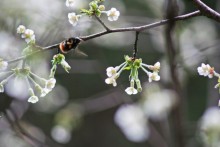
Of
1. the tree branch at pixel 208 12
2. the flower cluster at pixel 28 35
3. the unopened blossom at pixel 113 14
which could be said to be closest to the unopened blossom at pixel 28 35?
the flower cluster at pixel 28 35

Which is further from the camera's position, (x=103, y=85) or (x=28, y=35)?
(x=103, y=85)

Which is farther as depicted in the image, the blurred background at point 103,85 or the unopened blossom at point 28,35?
the blurred background at point 103,85

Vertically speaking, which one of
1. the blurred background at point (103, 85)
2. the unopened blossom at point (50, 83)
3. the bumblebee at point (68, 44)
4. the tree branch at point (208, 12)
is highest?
the blurred background at point (103, 85)

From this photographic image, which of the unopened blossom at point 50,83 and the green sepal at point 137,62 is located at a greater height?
the green sepal at point 137,62

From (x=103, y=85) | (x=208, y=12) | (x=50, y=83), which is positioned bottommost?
(x=50, y=83)

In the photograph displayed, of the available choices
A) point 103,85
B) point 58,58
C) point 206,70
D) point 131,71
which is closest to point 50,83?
point 58,58

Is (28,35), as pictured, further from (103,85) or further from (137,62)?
(103,85)

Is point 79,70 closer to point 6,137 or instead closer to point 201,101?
point 6,137

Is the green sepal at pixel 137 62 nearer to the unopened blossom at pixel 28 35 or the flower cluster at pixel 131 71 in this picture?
the flower cluster at pixel 131 71

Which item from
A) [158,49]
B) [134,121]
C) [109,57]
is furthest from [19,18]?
[109,57]
